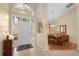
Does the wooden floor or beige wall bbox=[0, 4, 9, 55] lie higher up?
beige wall bbox=[0, 4, 9, 55]

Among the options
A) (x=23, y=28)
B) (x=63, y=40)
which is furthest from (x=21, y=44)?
(x=63, y=40)

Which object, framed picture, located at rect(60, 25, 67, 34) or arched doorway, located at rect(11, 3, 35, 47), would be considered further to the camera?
framed picture, located at rect(60, 25, 67, 34)

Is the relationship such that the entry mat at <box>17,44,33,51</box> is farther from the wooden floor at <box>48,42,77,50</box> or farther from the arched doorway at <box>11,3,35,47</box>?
the wooden floor at <box>48,42,77,50</box>

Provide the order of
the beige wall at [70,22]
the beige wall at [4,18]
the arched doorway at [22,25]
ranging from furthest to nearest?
the beige wall at [70,22]
the arched doorway at [22,25]
the beige wall at [4,18]

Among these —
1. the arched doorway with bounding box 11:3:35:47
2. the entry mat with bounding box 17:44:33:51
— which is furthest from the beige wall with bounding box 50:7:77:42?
the entry mat with bounding box 17:44:33:51

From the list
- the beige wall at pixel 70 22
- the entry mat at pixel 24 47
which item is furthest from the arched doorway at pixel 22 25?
the beige wall at pixel 70 22

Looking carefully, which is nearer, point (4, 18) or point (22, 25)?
point (4, 18)

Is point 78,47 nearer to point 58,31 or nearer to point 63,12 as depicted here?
point 58,31

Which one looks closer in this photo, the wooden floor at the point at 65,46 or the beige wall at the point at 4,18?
the beige wall at the point at 4,18

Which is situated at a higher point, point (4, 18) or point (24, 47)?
point (4, 18)

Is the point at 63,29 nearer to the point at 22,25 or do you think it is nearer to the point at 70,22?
the point at 70,22

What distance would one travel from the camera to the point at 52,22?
99.4 inches

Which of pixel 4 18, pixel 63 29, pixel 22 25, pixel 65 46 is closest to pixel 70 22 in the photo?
pixel 63 29

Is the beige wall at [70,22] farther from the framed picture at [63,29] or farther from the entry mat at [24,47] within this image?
the entry mat at [24,47]
